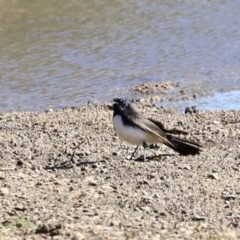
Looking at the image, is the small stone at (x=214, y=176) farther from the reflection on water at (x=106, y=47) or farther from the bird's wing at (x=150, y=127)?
the reflection on water at (x=106, y=47)

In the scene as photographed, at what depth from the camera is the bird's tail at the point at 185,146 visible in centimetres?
794

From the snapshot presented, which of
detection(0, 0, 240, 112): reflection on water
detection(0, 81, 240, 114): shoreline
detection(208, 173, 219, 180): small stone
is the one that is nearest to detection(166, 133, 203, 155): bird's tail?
detection(208, 173, 219, 180): small stone

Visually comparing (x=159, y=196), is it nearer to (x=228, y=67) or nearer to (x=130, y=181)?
(x=130, y=181)

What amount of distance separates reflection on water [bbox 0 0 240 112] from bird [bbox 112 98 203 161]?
3.26 m

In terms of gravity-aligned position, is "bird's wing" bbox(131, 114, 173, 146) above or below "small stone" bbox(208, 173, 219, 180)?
above

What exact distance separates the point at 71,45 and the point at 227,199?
859cm

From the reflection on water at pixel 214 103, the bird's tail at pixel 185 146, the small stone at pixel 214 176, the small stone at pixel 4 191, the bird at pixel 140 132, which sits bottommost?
the small stone at pixel 4 191

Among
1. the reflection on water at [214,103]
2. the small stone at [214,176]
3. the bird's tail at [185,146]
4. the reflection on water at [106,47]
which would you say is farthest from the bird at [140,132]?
the reflection on water at [106,47]

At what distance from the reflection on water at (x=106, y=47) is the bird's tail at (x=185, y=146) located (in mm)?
3410

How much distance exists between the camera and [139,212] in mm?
5984

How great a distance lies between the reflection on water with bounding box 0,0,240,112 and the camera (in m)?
12.0

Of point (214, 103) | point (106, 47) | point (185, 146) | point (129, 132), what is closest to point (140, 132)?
point (129, 132)

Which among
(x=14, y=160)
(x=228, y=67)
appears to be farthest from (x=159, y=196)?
(x=228, y=67)

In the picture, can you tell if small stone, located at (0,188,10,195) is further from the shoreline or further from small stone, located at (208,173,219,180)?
the shoreline
